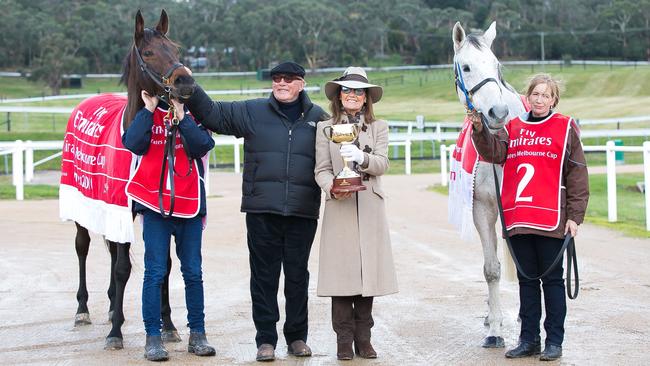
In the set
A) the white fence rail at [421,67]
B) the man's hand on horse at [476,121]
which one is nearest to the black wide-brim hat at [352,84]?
the man's hand on horse at [476,121]

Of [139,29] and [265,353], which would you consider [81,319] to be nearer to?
[265,353]

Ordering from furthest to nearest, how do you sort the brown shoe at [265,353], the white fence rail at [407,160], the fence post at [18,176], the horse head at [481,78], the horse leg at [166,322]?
the fence post at [18,176], the white fence rail at [407,160], the horse leg at [166,322], the horse head at [481,78], the brown shoe at [265,353]

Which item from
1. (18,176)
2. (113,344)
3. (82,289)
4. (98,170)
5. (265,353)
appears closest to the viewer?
(265,353)

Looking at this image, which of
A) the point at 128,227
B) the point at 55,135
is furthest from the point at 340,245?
the point at 55,135

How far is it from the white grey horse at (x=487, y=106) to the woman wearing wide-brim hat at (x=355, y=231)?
69 centimetres

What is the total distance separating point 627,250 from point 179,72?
7.01 m

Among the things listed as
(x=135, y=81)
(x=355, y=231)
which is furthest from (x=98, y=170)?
(x=355, y=231)

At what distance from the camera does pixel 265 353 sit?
6863 mm

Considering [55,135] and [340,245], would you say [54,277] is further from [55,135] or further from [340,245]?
[55,135]

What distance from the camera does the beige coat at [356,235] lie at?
6.93 m

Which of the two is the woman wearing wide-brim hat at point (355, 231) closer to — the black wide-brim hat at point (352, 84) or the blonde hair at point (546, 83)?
the black wide-brim hat at point (352, 84)

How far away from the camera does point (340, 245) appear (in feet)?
22.9

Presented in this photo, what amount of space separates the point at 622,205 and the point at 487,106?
12209 mm

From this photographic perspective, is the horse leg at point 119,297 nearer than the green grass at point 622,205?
Yes
